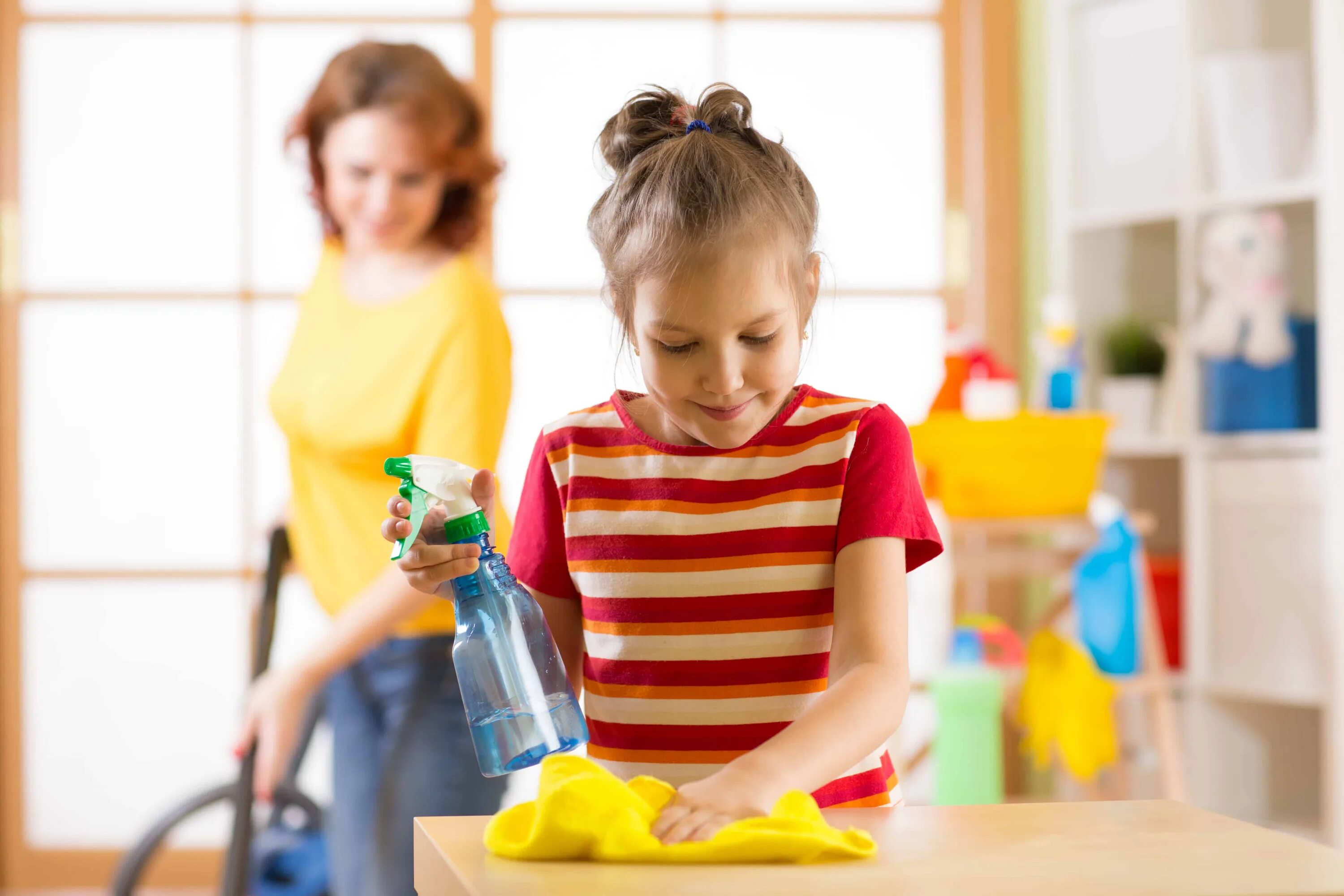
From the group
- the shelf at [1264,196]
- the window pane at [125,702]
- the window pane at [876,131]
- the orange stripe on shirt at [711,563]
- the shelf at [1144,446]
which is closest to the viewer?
the orange stripe on shirt at [711,563]

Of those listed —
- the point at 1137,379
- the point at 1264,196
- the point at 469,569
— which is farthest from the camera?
the point at 1137,379

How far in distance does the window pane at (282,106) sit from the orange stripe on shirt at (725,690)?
217cm

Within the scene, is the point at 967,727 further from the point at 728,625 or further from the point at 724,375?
the point at 724,375

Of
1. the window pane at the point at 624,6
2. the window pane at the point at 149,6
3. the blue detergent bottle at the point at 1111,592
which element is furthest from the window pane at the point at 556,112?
the blue detergent bottle at the point at 1111,592

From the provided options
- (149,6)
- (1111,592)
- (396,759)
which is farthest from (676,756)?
(149,6)

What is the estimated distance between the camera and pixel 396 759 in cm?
132

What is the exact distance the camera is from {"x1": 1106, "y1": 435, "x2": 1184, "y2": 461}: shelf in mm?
2521

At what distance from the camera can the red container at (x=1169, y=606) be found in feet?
8.50

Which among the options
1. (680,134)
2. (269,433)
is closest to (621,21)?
(269,433)

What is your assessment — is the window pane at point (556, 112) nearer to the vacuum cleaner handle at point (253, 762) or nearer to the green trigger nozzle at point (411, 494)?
the vacuum cleaner handle at point (253, 762)

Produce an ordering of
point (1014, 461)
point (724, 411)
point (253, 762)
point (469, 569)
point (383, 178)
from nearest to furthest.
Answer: point (469, 569) < point (724, 411) < point (383, 178) < point (253, 762) < point (1014, 461)

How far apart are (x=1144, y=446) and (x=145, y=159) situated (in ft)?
7.04

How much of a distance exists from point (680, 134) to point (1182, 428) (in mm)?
1914

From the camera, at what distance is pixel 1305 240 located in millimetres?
2516
